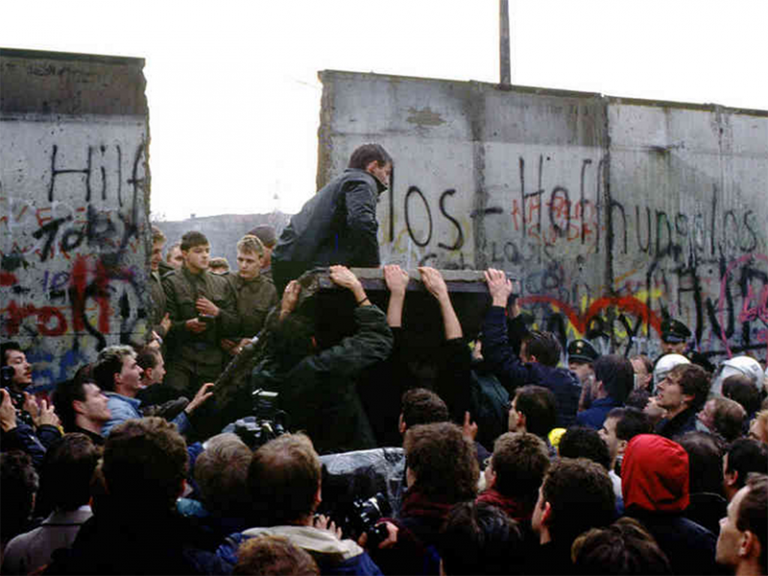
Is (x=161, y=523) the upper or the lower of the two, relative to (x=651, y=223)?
lower

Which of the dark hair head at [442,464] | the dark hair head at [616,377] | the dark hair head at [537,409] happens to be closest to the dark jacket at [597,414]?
the dark hair head at [616,377]

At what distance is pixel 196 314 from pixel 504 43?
796 cm

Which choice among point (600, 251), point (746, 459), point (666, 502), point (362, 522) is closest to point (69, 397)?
point (362, 522)

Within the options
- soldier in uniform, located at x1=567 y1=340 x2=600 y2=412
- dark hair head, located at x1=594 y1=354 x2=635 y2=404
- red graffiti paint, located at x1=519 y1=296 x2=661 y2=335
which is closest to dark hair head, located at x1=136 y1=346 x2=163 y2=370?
dark hair head, located at x1=594 y1=354 x2=635 y2=404

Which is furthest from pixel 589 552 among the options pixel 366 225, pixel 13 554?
pixel 366 225

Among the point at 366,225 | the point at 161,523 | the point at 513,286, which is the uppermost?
the point at 366,225

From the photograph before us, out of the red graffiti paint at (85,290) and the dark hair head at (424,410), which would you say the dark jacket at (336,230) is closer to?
the dark hair head at (424,410)

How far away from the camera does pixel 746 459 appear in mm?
4398

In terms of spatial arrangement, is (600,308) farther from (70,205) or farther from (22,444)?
(22,444)

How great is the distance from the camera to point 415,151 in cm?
1108

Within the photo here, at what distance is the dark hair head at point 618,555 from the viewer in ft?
9.92

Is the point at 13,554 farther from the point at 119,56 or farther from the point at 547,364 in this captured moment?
the point at 119,56

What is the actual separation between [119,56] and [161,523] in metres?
7.31

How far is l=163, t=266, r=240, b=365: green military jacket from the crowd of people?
5.36ft
